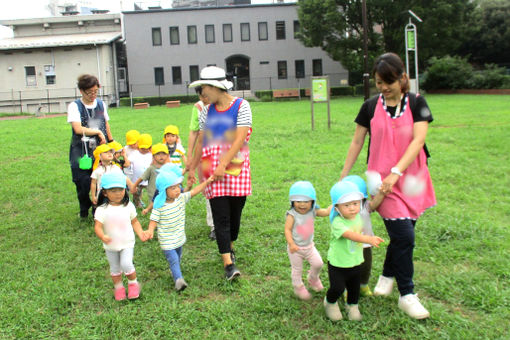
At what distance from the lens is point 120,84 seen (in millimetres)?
43156

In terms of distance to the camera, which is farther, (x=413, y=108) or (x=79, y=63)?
(x=79, y=63)

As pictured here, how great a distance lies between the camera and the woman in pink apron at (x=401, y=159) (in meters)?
3.32

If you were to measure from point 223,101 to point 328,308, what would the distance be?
6.58ft

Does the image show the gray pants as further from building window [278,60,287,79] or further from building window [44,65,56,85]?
building window [278,60,287,79]

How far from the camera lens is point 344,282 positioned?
3395 millimetres

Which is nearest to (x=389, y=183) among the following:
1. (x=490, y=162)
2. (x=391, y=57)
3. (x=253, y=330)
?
(x=391, y=57)

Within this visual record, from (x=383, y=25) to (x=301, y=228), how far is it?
110 ft

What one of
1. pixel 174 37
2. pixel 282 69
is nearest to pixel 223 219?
pixel 282 69

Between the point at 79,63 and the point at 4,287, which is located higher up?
the point at 79,63

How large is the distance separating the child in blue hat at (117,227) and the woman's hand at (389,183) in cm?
194

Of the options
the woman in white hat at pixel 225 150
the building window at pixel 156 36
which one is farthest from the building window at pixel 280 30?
the woman in white hat at pixel 225 150

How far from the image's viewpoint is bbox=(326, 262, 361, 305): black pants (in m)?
3.38

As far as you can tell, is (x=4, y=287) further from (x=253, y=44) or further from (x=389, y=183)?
(x=253, y=44)

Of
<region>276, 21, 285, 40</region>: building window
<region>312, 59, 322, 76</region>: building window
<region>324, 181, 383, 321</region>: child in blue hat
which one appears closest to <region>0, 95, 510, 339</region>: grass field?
<region>324, 181, 383, 321</region>: child in blue hat
